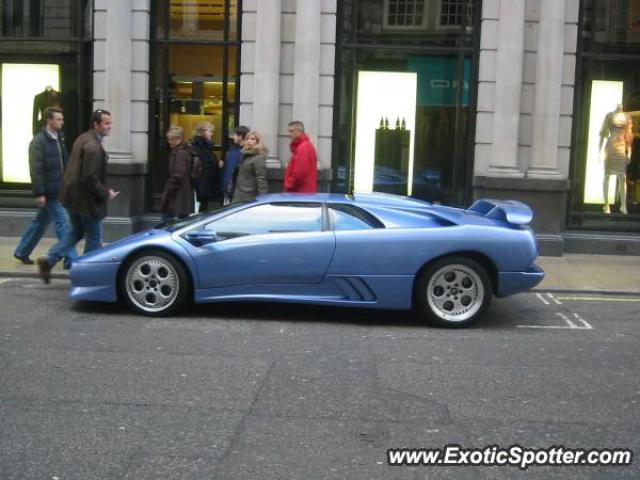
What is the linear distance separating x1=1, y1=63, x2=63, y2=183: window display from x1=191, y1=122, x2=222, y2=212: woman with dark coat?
3346mm

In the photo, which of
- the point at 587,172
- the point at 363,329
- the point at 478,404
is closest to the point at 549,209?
the point at 587,172

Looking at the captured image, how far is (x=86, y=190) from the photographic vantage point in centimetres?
1004

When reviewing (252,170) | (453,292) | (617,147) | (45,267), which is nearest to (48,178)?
(45,267)

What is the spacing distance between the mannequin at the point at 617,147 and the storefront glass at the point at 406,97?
2.12 metres

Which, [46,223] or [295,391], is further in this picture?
[46,223]

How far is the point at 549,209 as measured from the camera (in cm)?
1328

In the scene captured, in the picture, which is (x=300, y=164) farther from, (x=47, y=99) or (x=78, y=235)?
(x=47, y=99)

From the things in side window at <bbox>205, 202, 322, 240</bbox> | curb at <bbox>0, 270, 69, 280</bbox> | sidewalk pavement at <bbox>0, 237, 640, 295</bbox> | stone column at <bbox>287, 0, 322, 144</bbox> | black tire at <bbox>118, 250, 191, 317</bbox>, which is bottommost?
curb at <bbox>0, 270, 69, 280</bbox>

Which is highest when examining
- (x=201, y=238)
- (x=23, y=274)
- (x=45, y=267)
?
(x=201, y=238)

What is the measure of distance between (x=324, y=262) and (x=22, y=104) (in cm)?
819

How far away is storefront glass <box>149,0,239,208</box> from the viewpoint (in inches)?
550

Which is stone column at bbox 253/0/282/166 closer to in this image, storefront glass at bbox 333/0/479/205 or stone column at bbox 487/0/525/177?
storefront glass at bbox 333/0/479/205

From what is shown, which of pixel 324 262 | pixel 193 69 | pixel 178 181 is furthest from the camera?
pixel 193 69

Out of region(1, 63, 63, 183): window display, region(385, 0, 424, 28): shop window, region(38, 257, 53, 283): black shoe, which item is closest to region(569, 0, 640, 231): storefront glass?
region(385, 0, 424, 28): shop window
